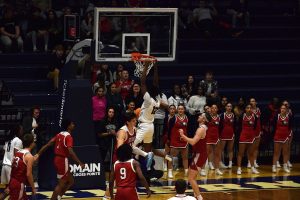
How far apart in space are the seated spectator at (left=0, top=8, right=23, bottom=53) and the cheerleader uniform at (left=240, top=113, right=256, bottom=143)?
701cm

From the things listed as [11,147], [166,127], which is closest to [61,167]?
[11,147]

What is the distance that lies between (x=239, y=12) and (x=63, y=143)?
13.2 m

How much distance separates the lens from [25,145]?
1784 centimetres

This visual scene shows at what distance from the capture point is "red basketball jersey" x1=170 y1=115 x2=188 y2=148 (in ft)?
78.6

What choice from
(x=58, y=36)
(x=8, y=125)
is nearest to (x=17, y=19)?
(x=58, y=36)

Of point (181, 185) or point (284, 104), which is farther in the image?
point (284, 104)

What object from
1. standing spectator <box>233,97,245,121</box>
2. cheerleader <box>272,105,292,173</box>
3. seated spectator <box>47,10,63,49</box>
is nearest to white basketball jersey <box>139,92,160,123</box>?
standing spectator <box>233,97,245,121</box>

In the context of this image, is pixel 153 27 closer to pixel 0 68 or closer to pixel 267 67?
pixel 0 68

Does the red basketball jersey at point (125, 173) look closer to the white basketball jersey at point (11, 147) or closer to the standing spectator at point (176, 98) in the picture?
the white basketball jersey at point (11, 147)

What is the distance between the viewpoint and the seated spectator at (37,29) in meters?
27.9

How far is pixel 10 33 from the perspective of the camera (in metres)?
27.6

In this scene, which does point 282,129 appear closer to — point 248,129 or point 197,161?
point 248,129

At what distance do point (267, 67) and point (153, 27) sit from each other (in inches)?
345

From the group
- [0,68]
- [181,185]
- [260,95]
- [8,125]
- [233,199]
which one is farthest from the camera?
[260,95]
